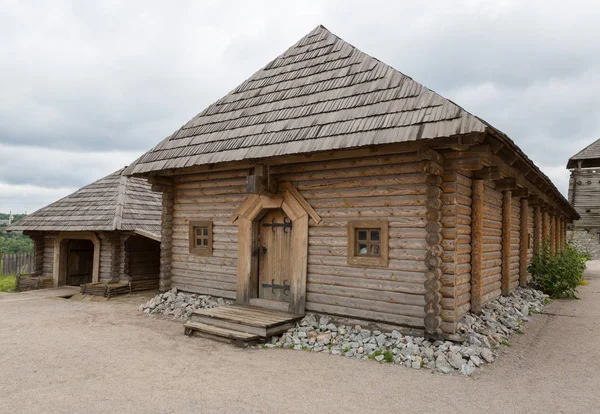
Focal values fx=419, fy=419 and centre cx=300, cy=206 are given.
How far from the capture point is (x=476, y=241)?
7.14m

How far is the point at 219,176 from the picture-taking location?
29.5ft

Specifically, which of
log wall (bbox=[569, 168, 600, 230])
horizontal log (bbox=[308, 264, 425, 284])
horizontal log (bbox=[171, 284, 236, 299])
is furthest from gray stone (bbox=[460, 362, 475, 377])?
log wall (bbox=[569, 168, 600, 230])

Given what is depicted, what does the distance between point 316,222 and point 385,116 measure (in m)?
2.18

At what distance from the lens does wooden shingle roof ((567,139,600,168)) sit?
2711 centimetres

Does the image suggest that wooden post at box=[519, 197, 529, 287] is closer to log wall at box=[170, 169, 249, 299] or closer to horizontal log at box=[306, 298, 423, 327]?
horizontal log at box=[306, 298, 423, 327]

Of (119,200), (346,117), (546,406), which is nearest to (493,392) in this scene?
(546,406)

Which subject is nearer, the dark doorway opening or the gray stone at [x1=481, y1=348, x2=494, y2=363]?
the gray stone at [x1=481, y1=348, x2=494, y2=363]

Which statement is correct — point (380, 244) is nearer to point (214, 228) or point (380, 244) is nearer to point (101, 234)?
point (214, 228)


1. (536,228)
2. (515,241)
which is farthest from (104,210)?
(536,228)

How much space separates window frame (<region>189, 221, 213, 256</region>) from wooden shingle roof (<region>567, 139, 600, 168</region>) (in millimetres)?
27254

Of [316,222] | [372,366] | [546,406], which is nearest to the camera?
[546,406]

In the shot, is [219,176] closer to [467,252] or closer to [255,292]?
[255,292]

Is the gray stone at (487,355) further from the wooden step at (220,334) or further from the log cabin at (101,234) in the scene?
the log cabin at (101,234)

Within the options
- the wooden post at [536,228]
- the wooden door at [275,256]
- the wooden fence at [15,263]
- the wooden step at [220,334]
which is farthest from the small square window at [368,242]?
the wooden fence at [15,263]
